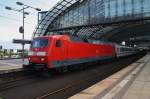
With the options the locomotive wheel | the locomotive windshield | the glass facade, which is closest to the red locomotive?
the locomotive windshield

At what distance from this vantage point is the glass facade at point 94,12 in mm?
62656

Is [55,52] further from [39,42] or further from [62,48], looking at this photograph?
[39,42]

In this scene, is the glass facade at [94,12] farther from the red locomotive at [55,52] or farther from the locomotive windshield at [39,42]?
the locomotive windshield at [39,42]


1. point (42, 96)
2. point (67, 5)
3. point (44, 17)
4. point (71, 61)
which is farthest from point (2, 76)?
point (44, 17)

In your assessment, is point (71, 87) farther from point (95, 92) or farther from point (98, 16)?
point (98, 16)

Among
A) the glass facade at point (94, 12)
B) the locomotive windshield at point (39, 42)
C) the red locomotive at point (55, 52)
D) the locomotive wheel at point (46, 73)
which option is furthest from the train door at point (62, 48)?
the glass facade at point (94, 12)

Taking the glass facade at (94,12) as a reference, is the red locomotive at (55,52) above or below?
below

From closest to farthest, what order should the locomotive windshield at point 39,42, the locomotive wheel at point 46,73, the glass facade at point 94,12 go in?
1. the locomotive wheel at point 46,73
2. the locomotive windshield at point 39,42
3. the glass facade at point 94,12

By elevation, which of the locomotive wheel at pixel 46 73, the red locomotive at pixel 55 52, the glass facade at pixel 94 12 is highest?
the glass facade at pixel 94 12

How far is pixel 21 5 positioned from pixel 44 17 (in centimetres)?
4006

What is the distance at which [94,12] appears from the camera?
6669cm

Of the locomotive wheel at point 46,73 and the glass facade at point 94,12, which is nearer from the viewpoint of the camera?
the locomotive wheel at point 46,73

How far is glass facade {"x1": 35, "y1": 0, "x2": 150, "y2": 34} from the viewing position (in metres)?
62.7

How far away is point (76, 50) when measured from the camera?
2492cm
